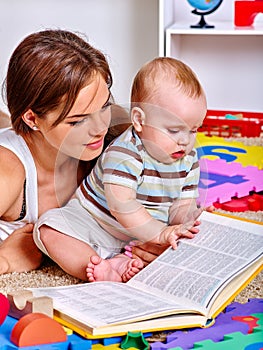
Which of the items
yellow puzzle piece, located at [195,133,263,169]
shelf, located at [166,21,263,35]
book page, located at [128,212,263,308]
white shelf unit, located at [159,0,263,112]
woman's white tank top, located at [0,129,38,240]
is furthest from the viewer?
white shelf unit, located at [159,0,263,112]

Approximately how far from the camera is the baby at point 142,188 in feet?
3.96

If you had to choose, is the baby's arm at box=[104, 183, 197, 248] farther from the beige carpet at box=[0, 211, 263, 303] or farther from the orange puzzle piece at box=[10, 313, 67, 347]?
the orange puzzle piece at box=[10, 313, 67, 347]

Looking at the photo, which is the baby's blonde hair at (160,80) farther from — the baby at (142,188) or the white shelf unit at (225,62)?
Result: the white shelf unit at (225,62)

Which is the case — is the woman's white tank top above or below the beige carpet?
above

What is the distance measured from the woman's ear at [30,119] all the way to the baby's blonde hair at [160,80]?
7.7 inches

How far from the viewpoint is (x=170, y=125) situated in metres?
1.19

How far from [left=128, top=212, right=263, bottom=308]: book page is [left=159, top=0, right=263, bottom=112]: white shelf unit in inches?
48.7

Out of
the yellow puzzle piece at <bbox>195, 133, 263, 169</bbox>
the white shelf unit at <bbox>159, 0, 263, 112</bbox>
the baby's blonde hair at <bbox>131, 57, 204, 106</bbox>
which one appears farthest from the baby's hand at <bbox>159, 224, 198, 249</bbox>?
the white shelf unit at <bbox>159, 0, 263, 112</bbox>

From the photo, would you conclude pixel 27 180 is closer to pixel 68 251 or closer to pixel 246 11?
pixel 68 251

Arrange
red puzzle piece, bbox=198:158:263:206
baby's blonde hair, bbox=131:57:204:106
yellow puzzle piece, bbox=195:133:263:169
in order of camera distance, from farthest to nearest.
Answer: yellow puzzle piece, bbox=195:133:263:169
red puzzle piece, bbox=198:158:263:206
baby's blonde hair, bbox=131:57:204:106

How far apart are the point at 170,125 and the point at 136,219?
0.18m

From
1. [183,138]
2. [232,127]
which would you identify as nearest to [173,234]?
[183,138]

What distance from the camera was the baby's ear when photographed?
3.97 ft

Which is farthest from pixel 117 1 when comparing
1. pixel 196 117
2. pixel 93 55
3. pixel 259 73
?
pixel 196 117
